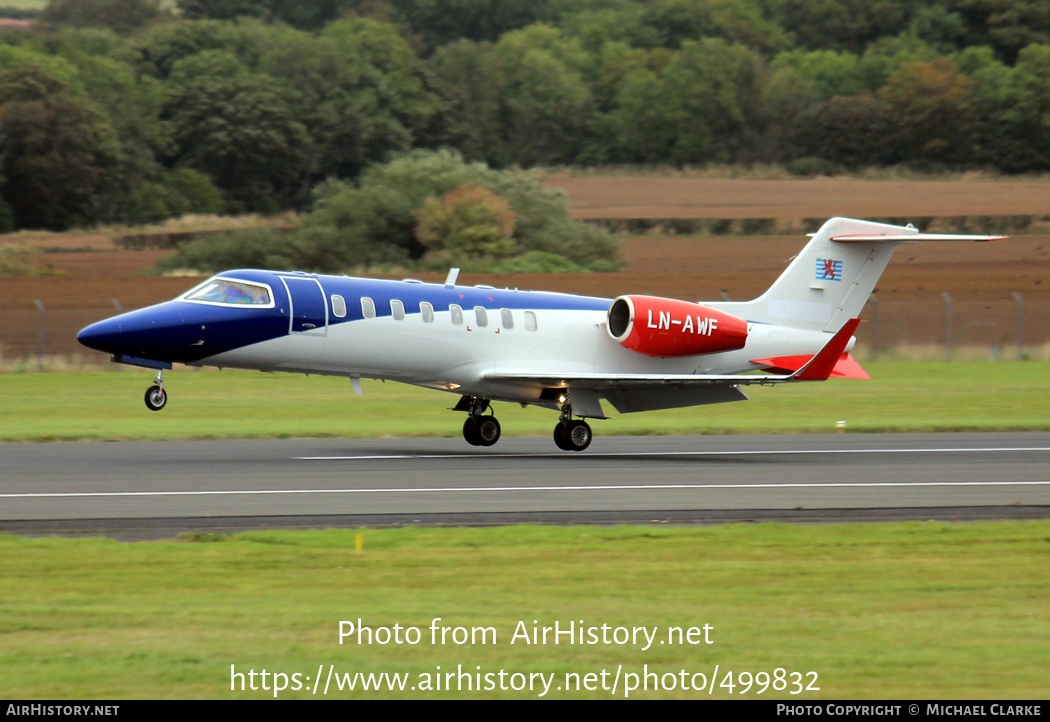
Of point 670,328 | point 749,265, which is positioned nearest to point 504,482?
point 670,328

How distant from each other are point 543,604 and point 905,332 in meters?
41.7

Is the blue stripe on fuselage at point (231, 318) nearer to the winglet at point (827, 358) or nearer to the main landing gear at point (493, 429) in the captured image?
the main landing gear at point (493, 429)

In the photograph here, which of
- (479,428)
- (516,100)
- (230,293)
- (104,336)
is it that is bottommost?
(479,428)

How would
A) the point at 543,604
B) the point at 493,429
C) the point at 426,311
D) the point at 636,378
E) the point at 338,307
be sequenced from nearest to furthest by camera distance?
the point at 543,604 < the point at 338,307 < the point at 426,311 < the point at 636,378 < the point at 493,429

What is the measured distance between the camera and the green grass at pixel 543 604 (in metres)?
8.60

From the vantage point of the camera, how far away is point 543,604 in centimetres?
1055

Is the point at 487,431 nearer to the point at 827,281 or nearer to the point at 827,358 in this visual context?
the point at 827,358

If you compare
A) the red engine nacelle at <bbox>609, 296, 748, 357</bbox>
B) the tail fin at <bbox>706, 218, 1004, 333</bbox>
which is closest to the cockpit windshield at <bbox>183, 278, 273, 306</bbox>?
the red engine nacelle at <bbox>609, 296, 748, 357</bbox>

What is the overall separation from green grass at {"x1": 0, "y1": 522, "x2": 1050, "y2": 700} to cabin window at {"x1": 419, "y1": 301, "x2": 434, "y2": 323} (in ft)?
28.4

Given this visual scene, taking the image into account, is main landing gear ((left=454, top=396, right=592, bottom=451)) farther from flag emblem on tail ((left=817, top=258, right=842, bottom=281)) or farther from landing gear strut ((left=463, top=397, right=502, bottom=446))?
flag emblem on tail ((left=817, top=258, right=842, bottom=281))

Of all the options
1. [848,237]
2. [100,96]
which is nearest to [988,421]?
[848,237]

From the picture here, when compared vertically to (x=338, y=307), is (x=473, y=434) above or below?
below

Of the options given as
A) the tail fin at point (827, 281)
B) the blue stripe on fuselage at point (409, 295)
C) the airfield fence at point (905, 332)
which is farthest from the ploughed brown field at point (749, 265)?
the blue stripe on fuselage at point (409, 295)

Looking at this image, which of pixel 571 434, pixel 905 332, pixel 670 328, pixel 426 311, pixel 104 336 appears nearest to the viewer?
pixel 104 336
